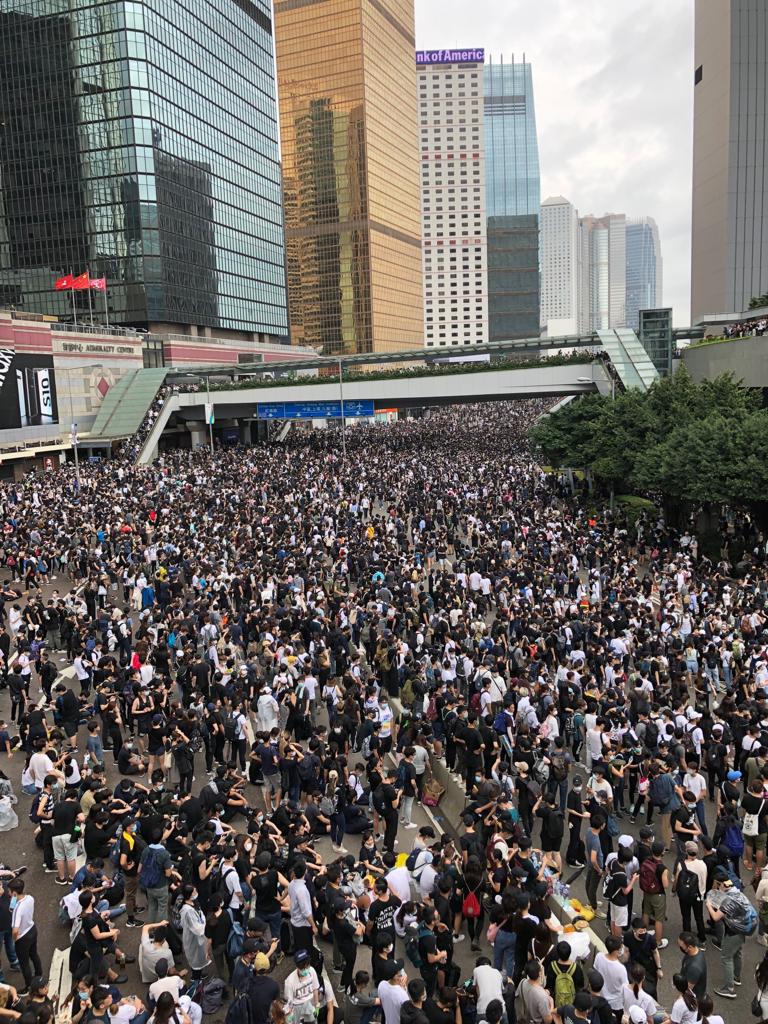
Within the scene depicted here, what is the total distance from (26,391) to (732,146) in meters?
60.5

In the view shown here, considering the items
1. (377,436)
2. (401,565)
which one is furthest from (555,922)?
(377,436)

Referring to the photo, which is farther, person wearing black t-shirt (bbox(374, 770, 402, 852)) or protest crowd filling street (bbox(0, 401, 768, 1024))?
person wearing black t-shirt (bbox(374, 770, 402, 852))

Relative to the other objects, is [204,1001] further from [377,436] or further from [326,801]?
[377,436]

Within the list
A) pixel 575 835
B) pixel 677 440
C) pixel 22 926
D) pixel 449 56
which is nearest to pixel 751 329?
pixel 677 440

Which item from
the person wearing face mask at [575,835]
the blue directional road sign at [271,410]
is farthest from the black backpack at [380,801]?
the blue directional road sign at [271,410]

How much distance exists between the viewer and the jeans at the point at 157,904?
24.6 feet

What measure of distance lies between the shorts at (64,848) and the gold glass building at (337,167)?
126635 mm

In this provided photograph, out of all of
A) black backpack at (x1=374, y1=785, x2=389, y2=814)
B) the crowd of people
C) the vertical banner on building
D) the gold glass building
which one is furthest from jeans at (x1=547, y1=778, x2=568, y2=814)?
the gold glass building

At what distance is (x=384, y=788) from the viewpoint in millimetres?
8711

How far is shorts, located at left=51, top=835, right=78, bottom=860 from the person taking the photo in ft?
27.8

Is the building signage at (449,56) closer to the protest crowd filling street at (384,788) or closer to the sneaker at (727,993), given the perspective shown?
the protest crowd filling street at (384,788)

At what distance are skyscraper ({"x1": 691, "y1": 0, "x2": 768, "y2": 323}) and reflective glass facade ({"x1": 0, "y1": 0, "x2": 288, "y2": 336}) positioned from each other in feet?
164

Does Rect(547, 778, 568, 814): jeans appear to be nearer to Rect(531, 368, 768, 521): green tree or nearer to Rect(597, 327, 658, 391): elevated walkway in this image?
Rect(531, 368, 768, 521): green tree

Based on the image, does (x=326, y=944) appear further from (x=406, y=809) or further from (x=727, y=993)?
(x=727, y=993)
